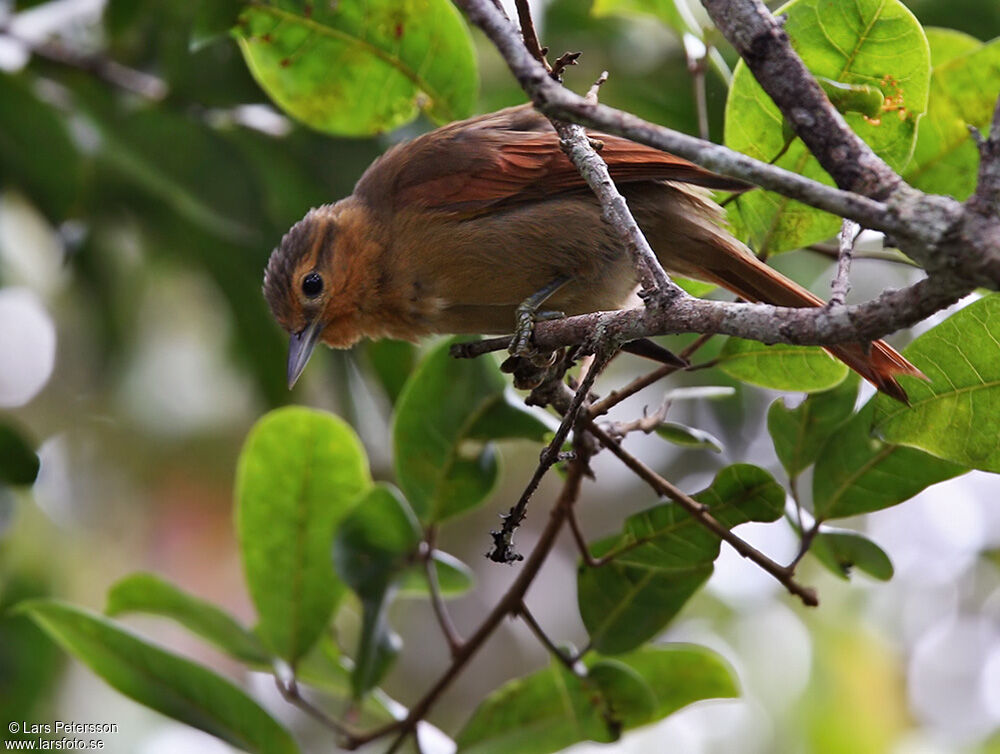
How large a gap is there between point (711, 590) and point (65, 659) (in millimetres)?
3519

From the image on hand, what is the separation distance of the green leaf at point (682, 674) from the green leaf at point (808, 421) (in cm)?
59

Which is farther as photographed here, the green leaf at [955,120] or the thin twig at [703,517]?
the green leaf at [955,120]

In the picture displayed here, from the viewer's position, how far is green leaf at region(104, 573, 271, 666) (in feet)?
9.70

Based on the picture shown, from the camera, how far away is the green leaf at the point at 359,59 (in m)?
2.98

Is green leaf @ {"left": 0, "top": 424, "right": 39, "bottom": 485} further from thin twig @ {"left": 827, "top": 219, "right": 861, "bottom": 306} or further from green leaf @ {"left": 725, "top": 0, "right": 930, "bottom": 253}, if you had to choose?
thin twig @ {"left": 827, "top": 219, "right": 861, "bottom": 306}

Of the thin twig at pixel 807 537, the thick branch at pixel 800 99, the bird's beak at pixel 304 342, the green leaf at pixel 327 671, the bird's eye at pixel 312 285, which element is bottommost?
the green leaf at pixel 327 671

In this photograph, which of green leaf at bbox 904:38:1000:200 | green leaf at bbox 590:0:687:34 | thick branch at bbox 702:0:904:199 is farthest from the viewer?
green leaf at bbox 590:0:687:34

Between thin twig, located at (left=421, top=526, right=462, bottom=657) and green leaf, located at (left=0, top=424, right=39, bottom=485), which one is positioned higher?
green leaf, located at (left=0, top=424, right=39, bottom=485)

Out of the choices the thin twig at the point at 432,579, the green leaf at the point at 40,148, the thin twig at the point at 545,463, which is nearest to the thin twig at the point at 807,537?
the thin twig at the point at 545,463

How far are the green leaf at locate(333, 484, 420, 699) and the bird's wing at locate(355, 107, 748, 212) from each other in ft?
2.77

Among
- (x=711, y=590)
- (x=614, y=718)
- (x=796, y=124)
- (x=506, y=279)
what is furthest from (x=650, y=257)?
(x=711, y=590)

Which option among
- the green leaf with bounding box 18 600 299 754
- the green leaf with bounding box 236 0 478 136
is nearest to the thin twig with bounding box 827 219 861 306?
the green leaf with bounding box 236 0 478 136

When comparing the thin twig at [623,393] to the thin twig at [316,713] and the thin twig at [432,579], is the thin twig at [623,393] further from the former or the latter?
the thin twig at [316,713]

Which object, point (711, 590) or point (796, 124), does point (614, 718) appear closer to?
point (796, 124)
